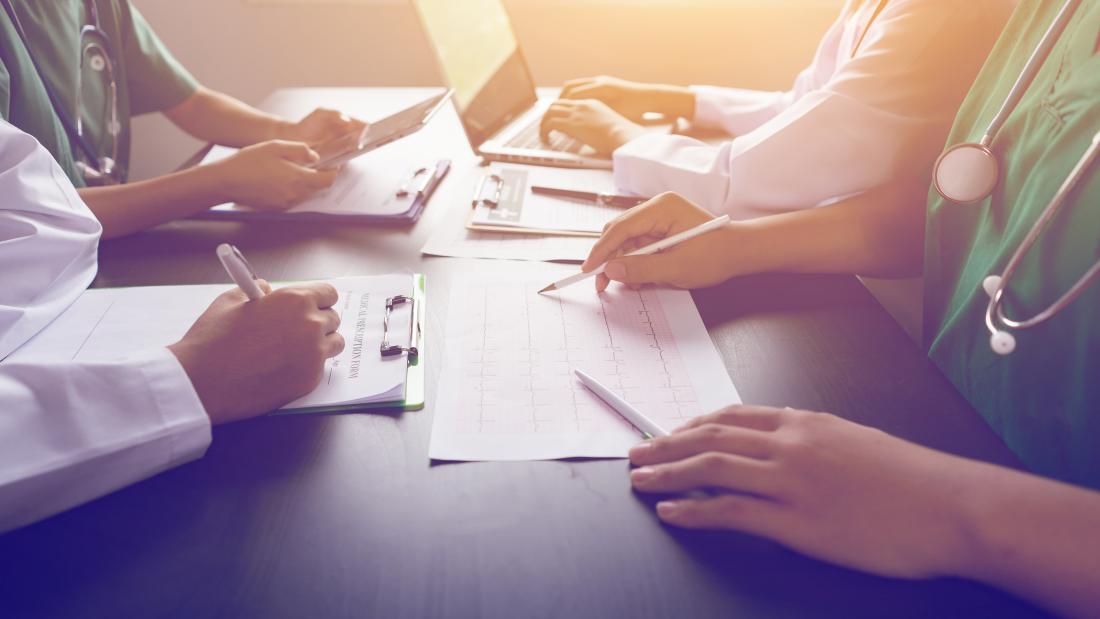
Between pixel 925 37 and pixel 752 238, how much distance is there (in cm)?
33

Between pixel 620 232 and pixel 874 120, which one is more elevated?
pixel 874 120

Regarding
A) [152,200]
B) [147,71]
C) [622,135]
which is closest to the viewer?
[152,200]

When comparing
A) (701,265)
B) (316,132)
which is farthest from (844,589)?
(316,132)

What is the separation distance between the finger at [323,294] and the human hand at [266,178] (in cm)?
34

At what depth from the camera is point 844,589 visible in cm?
39

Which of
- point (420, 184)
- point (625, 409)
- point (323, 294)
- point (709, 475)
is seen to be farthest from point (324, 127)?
point (709, 475)

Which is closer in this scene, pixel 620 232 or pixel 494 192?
pixel 620 232

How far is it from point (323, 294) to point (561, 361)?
231 mm

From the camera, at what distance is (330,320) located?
573mm

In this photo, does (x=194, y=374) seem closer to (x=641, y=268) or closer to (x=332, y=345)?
(x=332, y=345)

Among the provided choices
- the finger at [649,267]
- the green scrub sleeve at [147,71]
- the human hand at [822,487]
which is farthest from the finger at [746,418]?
the green scrub sleeve at [147,71]

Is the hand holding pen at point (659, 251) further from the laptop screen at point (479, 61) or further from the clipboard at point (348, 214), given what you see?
the laptop screen at point (479, 61)

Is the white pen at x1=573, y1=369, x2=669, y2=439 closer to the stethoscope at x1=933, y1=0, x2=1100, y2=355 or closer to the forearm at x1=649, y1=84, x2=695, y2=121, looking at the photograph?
the stethoscope at x1=933, y1=0, x2=1100, y2=355

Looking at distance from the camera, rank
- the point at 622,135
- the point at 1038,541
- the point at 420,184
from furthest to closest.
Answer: the point at 622,135, the point at 420,184, the point at 1038,541
